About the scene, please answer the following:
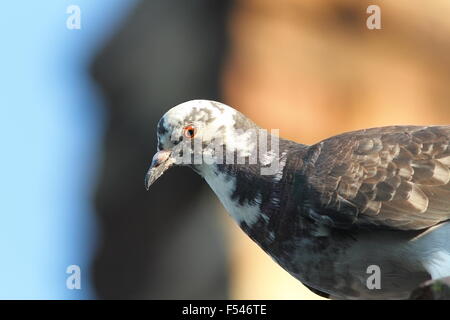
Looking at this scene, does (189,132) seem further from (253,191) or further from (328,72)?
(328,72)

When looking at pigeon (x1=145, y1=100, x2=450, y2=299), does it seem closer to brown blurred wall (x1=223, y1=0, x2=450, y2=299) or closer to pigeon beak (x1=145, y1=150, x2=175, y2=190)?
pigeon beak (x1=145, y1=150, x2=175, y2=190)

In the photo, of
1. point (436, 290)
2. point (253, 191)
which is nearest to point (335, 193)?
point (253, 191)

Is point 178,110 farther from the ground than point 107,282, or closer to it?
farther from the ground

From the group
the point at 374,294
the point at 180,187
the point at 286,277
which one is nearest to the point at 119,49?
the point at 180,187

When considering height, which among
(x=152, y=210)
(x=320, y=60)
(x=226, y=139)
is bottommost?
(x=152, y=210)

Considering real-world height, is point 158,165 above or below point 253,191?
above

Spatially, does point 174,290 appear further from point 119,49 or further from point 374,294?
point 374,294
